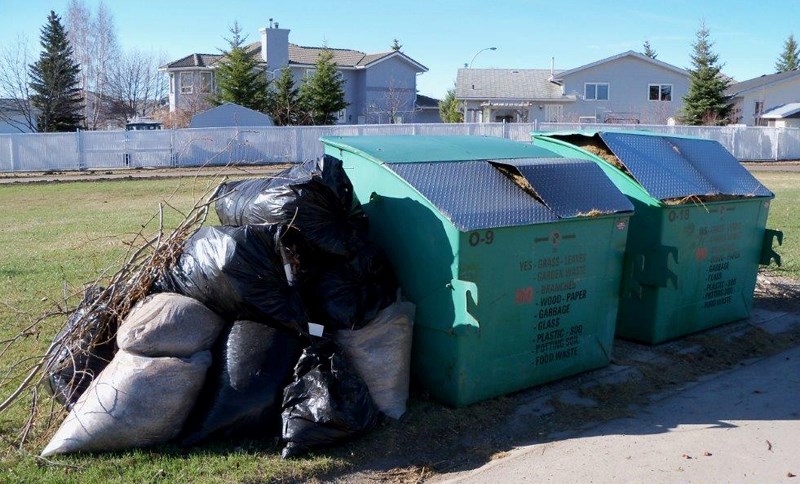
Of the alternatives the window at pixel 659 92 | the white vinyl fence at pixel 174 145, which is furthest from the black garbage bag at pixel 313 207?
the window at pixel 659 92

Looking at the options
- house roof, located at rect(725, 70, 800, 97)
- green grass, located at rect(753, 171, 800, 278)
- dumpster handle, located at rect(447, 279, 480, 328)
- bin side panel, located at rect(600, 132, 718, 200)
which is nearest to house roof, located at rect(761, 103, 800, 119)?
house roof, located at rect(725, 70, 800, 97)

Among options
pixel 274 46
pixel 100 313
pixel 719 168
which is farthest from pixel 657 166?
pixel 274 46

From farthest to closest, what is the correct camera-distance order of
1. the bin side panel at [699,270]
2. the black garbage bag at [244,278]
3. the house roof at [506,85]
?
1. the house roof at [506,85]
2. the bin side panel at [699,270]
3. the black garbage bag at [244,278]

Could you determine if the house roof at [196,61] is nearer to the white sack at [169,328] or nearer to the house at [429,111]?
the house at [429,111]

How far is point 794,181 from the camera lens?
2230cm

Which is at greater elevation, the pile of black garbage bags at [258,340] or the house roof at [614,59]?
the house roof at [614,59]

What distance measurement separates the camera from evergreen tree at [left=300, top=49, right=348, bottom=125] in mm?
38438

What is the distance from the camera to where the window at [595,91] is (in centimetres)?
4916

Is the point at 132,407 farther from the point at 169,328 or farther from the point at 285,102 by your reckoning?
the point at 285,102

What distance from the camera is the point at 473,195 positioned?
4.73 m

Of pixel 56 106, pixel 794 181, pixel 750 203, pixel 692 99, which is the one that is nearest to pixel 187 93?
pixel 56 106

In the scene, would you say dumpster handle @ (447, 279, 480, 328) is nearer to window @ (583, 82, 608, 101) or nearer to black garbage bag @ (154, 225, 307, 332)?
black garbage bag @ (154, 225, 307, 332)

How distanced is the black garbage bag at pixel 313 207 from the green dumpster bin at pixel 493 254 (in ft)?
0.98

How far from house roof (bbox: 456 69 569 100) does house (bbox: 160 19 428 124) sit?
3.03m
